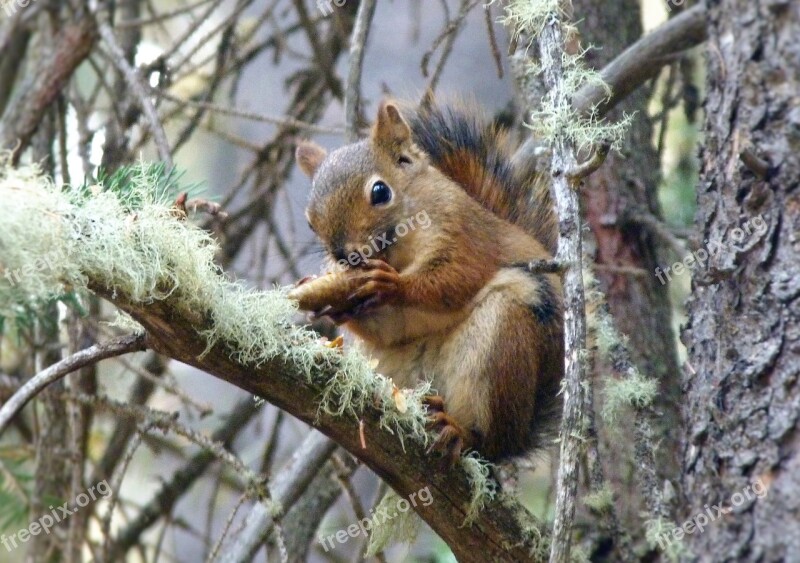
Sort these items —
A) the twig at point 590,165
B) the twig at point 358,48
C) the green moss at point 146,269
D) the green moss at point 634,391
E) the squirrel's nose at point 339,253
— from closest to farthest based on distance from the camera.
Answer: the green moss at point 146,269 → the twig at point 590,165 → the green moss at point 634,391 → the squirrel's nose at point 339,253 → the twig at point 358,48

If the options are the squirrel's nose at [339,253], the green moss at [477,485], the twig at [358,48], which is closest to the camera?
the green moss at [477,485]

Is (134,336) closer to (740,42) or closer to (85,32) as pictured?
(740,42)

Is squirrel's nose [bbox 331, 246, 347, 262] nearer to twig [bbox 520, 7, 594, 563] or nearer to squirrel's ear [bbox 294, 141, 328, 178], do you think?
squirrel's ear [bbox 294, 141, 328, 178]

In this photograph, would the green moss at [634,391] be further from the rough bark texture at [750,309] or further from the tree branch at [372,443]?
the tree branch at [372,443]

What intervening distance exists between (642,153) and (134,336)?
1906 mm

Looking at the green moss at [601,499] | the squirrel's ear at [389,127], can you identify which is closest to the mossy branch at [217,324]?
the green moss at [601,499]

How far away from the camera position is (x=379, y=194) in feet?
7.90

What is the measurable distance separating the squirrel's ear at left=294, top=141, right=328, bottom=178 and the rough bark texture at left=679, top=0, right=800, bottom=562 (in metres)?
1.27

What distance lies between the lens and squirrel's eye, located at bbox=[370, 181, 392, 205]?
2404 millimetres

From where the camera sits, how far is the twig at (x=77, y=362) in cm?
157

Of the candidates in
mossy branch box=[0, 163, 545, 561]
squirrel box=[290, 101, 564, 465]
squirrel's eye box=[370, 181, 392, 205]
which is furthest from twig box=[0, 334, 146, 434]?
squirrel's eye box=[370, 181, 392, 205]

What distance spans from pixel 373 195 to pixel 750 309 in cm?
111

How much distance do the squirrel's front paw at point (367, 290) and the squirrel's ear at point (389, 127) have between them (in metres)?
0.49

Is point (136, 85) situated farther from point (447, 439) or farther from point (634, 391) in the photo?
point (634, 391)
